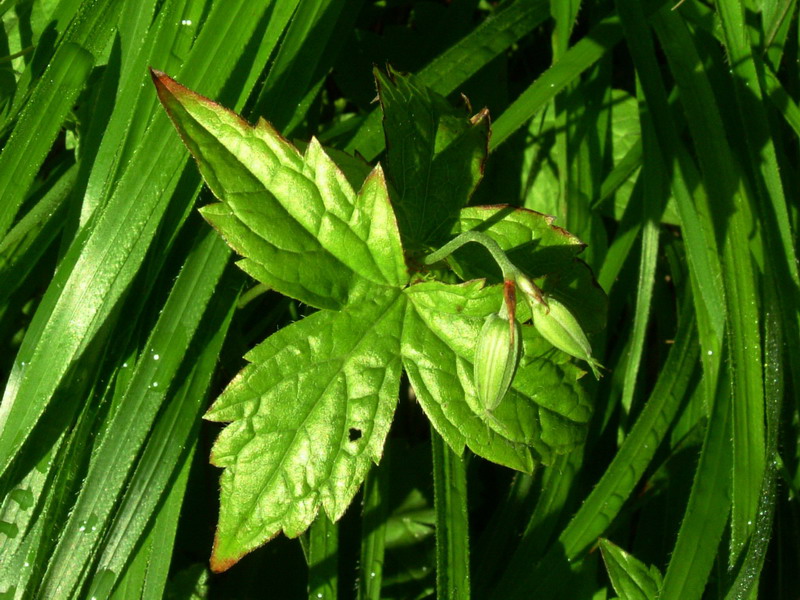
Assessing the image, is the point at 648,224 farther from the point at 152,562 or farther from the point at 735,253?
the point at 152,562

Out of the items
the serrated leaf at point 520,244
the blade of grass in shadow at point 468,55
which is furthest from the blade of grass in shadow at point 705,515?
the blade of grass in shadow at point 468,55

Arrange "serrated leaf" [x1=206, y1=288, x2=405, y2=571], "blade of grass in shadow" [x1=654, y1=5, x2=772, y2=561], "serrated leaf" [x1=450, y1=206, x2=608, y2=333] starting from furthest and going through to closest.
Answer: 1. "blade of grass in shadow" [x1=654, y1=5, x2=772, y2=561]
2. "serrated leaf" [x1=450, y1=206, x2=608, y2=333]
3. "serrated leaf" [x1=206, y1=288, x2=405, y2=571]

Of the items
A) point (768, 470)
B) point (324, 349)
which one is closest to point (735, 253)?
point (768, 470)

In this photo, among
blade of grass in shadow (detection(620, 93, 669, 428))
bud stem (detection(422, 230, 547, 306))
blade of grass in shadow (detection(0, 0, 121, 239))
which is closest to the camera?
bud stem (detection(422, 230, 547, 306))

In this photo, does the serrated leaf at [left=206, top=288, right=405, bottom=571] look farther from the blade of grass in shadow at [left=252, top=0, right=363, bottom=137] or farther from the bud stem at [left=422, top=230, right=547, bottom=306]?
the blade of grass in shadow at [left=252, top=0, right=363, bottom=137]

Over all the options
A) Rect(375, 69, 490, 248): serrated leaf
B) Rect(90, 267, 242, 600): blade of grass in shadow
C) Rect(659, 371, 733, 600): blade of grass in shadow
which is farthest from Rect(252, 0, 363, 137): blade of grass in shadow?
Rect(659, 371, 733, 600): blade of grass in shadow
